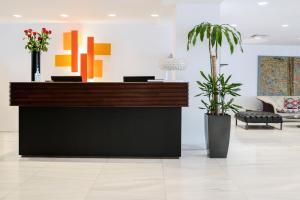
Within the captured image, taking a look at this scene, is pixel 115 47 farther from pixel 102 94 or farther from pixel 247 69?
pixel 247 69

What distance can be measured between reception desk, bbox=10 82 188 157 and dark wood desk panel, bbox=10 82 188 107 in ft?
0.05

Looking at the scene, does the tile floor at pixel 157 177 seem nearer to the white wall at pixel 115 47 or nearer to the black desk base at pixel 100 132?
the black desk base at pixel 100 132

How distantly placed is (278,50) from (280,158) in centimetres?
808

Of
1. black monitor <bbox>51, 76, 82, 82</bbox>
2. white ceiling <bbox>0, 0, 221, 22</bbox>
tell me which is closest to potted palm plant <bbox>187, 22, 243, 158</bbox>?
white ceiling <bbox>0, 0, 221, 22</bbox>

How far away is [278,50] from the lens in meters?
13.0

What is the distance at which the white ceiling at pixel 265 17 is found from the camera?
685 centimetres

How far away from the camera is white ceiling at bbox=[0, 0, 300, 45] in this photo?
6.70 metres

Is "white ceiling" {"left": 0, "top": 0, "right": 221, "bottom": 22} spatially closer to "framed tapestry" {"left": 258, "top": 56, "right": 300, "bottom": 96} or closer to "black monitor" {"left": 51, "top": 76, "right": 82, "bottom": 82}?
"black monitor" {"left": 51, "top": 76, "right": 82, "bottom": 82}

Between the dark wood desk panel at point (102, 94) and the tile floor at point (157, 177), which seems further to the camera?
the dark wood desk panel at point (102, 94)

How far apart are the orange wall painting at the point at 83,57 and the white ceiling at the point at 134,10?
0.45m

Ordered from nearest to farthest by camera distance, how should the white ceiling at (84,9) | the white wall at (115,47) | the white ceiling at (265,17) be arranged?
the white ceiling at (84,9) → the white ceiling at (265,17) → the white wall at (115,47)

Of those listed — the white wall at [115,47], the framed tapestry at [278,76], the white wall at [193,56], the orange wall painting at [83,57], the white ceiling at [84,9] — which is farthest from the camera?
the framed tapestry at [278,76]

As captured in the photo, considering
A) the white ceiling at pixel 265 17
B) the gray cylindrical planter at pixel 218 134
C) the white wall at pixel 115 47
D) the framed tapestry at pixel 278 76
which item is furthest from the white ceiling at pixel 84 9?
the framed tapestry at pixel 278 76

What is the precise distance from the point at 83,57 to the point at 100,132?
3222mm
